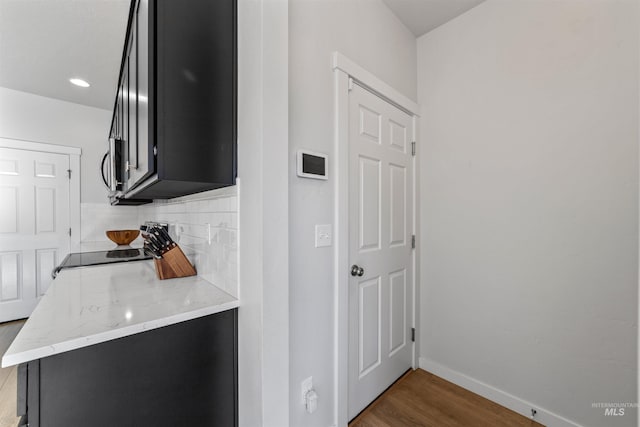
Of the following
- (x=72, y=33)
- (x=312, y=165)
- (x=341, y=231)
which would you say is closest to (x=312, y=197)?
(x=312, y=165)

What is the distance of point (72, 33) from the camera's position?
6.51 ft

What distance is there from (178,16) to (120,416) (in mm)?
1424

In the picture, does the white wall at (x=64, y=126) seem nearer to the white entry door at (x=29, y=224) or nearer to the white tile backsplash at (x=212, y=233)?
the white entry door at (x=29, y=224)

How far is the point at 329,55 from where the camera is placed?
138cm

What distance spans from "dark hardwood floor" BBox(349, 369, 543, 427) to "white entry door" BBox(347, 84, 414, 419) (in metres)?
0.07

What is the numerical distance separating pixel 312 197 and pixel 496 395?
1.74 meters

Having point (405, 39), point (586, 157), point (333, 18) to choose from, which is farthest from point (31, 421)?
point (405, 39)

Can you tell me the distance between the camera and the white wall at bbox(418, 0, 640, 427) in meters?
1.30

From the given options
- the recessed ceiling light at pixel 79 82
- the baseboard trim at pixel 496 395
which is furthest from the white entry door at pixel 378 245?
the recessed ceiling light at pixel 79 82

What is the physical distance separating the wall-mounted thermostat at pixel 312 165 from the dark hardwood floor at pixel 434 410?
142 cm

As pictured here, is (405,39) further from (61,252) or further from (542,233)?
(61,252)

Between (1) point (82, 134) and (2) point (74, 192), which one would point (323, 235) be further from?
(1) point (82, 134)

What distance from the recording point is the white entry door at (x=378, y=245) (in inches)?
60.6

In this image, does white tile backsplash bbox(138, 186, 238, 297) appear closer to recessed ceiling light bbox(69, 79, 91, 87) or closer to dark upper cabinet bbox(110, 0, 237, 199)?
dark upper cabinet bbox(110, 0, 237, 199)
